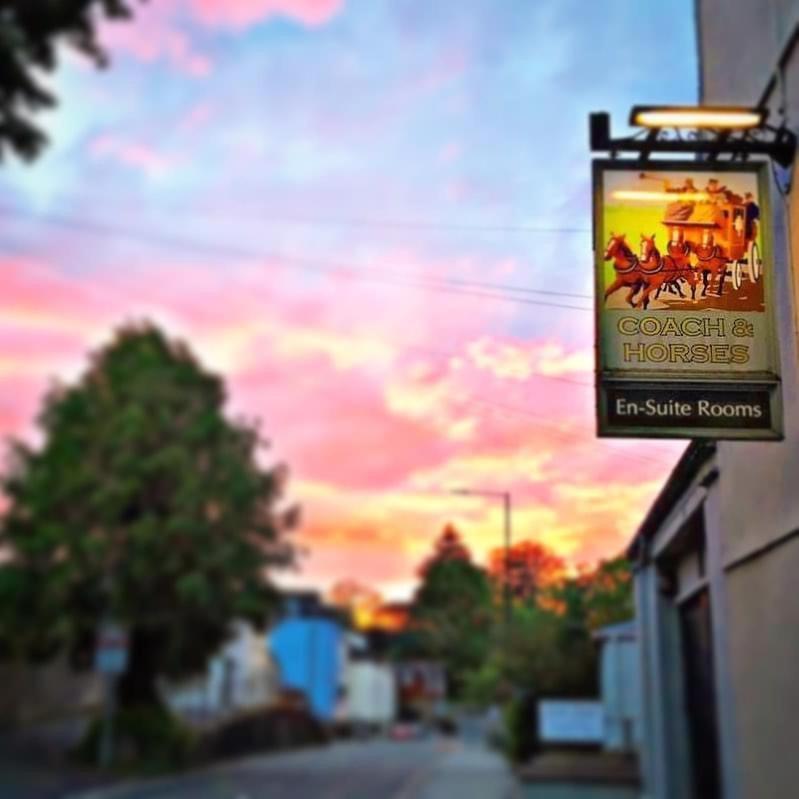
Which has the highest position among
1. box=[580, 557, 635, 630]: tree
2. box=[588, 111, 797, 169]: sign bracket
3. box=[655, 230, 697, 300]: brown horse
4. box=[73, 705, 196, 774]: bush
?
box=[588, 111, 797, 169]: sign bracket

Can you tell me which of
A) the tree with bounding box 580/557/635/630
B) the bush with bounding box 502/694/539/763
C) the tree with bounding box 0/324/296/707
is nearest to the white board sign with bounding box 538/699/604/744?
the bush with bounding box 502/694/539/763

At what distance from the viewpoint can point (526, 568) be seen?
11711mm

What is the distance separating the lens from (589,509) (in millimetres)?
7934

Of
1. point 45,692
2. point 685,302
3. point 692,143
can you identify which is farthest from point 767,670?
point 45,692

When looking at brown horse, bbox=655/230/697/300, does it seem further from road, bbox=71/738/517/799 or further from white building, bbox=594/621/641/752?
road, bbox=71/738/517/799

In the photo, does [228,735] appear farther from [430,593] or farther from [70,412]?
[430,593]

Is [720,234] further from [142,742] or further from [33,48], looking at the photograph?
[142,742]

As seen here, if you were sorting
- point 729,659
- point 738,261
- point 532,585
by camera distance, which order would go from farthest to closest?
point 532,585 → point 729,659 → point 738,261

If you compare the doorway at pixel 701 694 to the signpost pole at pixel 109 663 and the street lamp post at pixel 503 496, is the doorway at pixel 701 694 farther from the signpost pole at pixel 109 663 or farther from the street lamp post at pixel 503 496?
the signpost pole at pixel 109 663

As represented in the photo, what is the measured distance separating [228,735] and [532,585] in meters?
25.4

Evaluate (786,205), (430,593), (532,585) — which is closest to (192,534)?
(430,593)

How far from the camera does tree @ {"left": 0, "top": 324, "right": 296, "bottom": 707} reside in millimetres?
26172

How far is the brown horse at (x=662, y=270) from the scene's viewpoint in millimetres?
5012

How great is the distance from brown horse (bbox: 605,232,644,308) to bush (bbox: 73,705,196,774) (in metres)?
22.8
